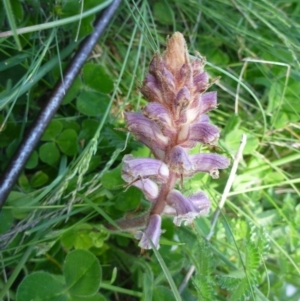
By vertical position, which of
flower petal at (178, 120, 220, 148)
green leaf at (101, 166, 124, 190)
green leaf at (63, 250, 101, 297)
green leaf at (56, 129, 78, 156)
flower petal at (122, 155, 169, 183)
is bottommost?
green leaf at (63, 250, 101, 297)

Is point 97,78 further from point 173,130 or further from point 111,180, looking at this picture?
point 173,130

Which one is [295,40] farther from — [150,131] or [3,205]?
[3,205]

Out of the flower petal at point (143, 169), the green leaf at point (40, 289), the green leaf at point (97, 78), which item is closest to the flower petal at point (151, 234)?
the flower petal at point (143, 169)

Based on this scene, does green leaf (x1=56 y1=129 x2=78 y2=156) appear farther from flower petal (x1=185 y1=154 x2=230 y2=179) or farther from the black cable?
flower petal (x1=185 y1=154 x2=230 y2=179)

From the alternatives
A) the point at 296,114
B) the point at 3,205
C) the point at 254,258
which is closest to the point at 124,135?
the point at 3,205

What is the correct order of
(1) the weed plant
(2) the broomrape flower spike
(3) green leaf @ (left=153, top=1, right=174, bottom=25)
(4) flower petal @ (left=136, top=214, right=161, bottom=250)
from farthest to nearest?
1. (3) green leaf @ (left=153, top=1, right=174, bottom=25)
2. (1) the weed plant
3. (4) flower petal @ (left=136, top=214, right=161, bottom=250)
4. (2) the broomrape flower spike

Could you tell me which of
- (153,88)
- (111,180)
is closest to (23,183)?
(111,180)

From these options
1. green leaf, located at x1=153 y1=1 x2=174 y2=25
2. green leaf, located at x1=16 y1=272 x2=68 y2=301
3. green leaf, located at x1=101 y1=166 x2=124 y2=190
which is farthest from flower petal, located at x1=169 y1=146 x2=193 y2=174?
green leaf, located at x1=153 y1=1 x2=174 y2=25
